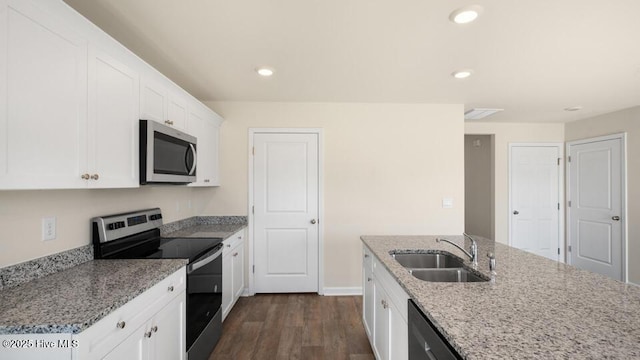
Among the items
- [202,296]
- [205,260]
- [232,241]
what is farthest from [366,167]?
[202,296]

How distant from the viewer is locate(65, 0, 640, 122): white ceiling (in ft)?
5.15

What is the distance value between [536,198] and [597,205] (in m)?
0.70

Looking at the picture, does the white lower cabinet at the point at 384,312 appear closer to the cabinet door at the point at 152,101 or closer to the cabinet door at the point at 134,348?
the cabinet door at the point at 134,348

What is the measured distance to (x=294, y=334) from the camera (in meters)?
2.47

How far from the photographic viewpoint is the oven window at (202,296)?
5.93 feet

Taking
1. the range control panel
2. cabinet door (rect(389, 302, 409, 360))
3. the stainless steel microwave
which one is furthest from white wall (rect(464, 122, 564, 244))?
the range control panel

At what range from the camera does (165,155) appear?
78.9 inches

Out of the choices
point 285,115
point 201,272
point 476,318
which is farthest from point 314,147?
point 476,318

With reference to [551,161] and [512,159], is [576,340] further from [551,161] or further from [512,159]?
[551,161]

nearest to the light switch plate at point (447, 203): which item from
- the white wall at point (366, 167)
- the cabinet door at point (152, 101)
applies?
the white wall at point (366, 167)

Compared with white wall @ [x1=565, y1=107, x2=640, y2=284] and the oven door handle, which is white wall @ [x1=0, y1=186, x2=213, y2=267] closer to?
the oven door handle

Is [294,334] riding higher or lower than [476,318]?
lower

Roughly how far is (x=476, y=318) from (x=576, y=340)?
10.5 inches

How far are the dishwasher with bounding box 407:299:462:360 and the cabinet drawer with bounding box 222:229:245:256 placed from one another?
6.02ft
